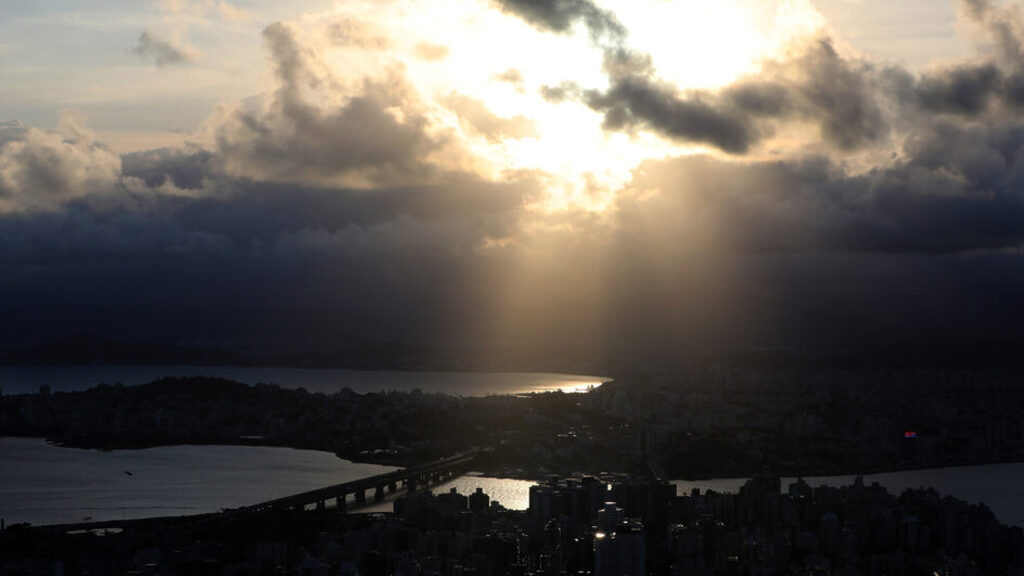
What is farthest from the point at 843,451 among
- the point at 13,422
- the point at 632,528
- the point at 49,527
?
the point at 13,422

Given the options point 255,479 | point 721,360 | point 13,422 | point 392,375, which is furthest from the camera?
point 392,375

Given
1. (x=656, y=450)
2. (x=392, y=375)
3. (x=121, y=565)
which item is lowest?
(x=121, y=565)

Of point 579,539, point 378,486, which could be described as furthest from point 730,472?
point 579,539

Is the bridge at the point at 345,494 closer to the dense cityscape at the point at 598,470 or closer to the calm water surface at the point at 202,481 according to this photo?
the dense cityscape at the point at 598,470

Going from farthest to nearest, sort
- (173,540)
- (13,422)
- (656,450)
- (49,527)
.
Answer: (13,422) < (656,450) < (49,527) < (173,540)

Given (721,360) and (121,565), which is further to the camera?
(721,360)

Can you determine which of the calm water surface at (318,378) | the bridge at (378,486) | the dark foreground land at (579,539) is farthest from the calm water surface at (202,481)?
the calm water surface at (318,378)

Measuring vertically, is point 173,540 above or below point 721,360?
below

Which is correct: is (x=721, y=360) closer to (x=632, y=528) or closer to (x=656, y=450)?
(x=656, y=450)
